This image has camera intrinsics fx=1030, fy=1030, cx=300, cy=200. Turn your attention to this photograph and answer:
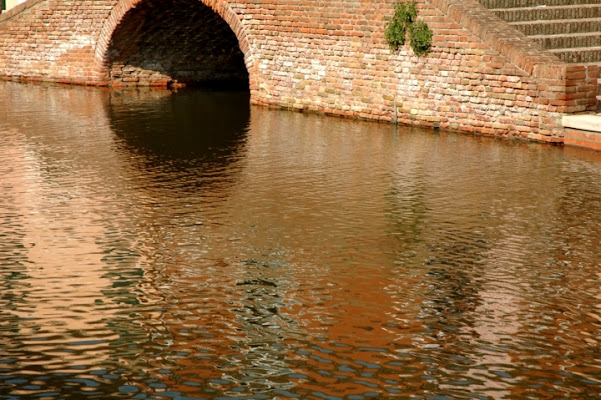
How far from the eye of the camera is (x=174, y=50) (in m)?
20.2

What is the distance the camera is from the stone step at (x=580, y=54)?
13.6 m

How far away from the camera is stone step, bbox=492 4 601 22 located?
47.3 ft

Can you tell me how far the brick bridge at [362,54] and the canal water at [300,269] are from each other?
2.22 feet

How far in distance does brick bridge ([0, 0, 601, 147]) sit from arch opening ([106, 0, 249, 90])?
2cm

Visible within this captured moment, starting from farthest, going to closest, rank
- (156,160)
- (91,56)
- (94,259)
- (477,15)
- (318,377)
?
(91,56), (477,15), (156,160), (94,259), (318,377)

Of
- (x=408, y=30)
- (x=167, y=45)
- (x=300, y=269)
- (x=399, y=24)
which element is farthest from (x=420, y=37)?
(x=167, y=45)

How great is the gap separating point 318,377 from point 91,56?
1570cm

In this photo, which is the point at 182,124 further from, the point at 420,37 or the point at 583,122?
the point at 583,122

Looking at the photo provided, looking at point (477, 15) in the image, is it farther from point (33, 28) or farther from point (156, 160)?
point (33, 28)

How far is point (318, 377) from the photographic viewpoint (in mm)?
5352

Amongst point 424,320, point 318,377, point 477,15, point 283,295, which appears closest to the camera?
point 318,377

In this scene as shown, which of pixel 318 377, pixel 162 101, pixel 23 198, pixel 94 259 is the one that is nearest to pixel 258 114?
pixel 162 101

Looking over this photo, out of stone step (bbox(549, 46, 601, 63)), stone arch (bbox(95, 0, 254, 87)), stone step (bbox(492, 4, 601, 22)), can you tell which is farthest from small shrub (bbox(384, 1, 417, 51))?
stone arch (bbox(95, 0, 254, 87))

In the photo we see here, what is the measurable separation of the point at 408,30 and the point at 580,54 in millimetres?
2308
